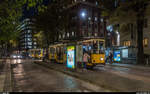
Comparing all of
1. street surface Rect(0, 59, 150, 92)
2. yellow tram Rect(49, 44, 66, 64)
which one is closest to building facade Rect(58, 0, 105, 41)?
yellow tram Rect(49, 44, 66, 64)

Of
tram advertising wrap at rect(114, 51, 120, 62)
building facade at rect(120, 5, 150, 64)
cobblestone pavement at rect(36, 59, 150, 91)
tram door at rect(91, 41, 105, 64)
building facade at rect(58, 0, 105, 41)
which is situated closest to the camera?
cobblestone pavement at rect(36, 59, 150, 91)

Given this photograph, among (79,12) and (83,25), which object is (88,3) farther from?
(83,25)

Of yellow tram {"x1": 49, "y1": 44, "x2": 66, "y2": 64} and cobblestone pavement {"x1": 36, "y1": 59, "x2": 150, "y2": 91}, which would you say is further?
Answer: yellow tram {"x1": 49, "y1": 44, "x2": 66, "y2": 64}

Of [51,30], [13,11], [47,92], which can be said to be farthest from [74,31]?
[47,92]

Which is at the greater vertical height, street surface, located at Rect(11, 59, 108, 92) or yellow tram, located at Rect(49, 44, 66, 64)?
yellow tram, located at Rect(49, 44, 66, 64)

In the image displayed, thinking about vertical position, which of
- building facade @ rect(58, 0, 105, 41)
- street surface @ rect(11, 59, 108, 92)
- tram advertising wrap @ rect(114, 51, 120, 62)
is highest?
building facade @ rect(58, 0, 105, 41)

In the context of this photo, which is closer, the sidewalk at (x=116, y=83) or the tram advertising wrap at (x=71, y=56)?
the sidewalk at (x=116, y=83)

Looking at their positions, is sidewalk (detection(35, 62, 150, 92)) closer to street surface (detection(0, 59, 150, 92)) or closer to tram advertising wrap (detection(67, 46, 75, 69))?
street surface (detection(0, 59, 150, 92))

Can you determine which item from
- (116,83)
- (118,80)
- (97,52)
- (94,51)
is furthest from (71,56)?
(116,83)

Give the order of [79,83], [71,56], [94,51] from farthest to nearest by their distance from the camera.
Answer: [94,51], [71,56], [79,83]

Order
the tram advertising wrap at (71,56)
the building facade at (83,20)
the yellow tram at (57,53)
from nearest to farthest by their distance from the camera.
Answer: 1. the tram advertising wrap at (71,56)
2. the yellow tram at (57,53)
3. the building facade at (83,20)

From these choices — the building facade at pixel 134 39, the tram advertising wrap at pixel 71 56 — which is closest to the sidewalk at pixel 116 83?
the tram advertising wrap at pixel 71 56

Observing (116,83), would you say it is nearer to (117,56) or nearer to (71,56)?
(71,56)

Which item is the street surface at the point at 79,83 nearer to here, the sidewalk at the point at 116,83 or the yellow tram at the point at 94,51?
the sidewalk at the point at 116,83
